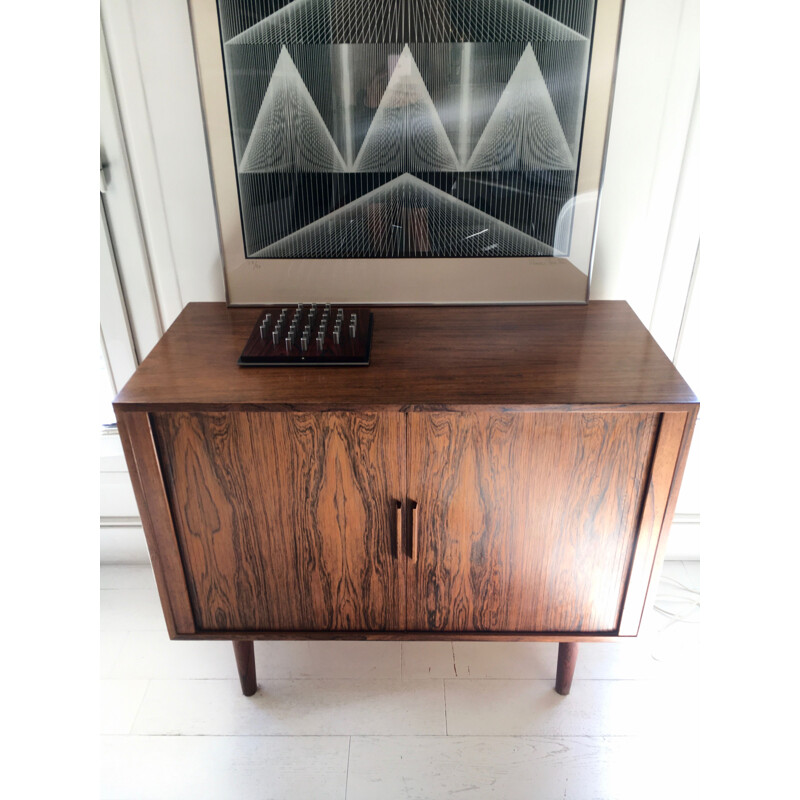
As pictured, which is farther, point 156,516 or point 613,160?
point 613,160

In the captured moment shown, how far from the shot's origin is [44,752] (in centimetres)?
61

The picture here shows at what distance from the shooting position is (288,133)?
1.19 meters

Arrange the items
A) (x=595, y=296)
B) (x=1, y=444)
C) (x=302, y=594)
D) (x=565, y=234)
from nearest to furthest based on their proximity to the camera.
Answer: (x=1, y=444) → (x=302, y=594) → (x=565, y=234) → (x=595, y=296)

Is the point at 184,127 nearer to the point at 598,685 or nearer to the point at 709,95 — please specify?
the point at 709,95

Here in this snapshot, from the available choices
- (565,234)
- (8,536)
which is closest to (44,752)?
(8,536)

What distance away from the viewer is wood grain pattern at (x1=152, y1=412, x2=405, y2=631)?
3.32 ft

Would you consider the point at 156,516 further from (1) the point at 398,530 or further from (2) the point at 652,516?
(2) the point at 652,516

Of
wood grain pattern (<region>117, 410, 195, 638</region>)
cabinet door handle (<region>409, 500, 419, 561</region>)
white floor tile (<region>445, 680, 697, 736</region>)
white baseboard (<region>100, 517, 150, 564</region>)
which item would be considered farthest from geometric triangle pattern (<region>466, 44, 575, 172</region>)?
white baseboard (<region>100, 517, 150, 564</region>)

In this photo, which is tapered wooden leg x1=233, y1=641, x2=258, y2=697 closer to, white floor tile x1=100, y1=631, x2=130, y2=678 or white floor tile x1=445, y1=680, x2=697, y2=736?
white floor tile x1=100, y1=631, x2=130, y2=678

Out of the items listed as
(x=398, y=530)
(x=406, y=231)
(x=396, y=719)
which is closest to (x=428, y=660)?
(x=396, y=719)

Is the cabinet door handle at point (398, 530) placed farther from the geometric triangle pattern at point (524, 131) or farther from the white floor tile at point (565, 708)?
the geometric triangle pattern at point (524, 131)

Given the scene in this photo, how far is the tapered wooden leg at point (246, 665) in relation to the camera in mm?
1327

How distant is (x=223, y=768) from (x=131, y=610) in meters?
0.51

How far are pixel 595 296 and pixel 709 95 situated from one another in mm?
433
